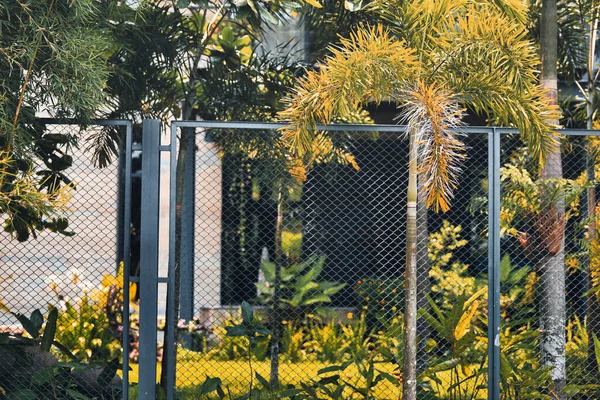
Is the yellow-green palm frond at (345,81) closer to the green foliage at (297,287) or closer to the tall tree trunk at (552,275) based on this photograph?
the tall tree trunk at (552,275)

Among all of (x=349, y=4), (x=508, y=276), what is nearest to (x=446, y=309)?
(x=508, y=276)

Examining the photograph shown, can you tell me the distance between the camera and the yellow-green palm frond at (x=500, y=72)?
5117 mm

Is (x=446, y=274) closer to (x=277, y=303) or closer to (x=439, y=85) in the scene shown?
(x=277, y=303)

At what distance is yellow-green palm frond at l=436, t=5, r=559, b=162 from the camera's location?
5.12m

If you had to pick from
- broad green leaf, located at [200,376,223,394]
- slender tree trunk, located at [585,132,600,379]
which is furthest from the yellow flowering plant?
slender tree trunk, located at [585,132,600,379]

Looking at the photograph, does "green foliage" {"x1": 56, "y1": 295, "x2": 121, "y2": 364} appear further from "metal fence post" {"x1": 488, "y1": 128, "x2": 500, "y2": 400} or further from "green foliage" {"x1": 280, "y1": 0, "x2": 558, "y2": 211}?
"metal fence post" {"x1": 488, "y1": 128, "x2": 500, "y2": 400}

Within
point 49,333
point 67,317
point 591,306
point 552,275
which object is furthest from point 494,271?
point 67,317

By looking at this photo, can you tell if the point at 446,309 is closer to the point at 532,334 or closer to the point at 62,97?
the point at 532,334

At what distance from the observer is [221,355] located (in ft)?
29.0

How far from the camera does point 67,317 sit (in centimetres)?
800

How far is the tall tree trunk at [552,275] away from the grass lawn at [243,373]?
0.86 meters

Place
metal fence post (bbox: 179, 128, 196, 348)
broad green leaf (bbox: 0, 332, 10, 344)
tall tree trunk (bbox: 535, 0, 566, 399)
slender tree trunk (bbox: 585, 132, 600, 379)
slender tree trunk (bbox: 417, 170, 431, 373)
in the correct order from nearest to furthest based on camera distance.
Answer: broad green leaf (bbox: 0, 332, 10, 344) < tall tree trunk (bbox: 535, 0, 566, 399) < slender tree trunk (bbox: 585, 132, 600, 379) < slender tree trunk (bbox: 417, 170, 431, 373) < metal fence post (bbox: 179, 128, 196, 348)

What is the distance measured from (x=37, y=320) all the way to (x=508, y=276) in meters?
5.37

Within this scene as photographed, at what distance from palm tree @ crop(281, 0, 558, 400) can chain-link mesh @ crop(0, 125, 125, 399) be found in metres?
1.69
